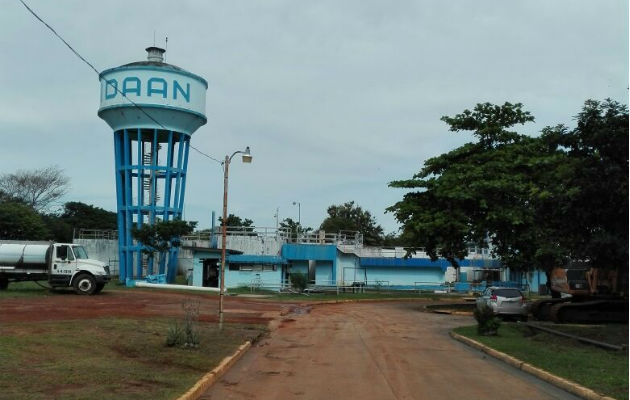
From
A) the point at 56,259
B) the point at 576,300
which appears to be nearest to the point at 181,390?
the point at 576,300

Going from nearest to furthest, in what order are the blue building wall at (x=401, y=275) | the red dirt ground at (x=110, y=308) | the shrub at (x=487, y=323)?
the shrub at (x=487, y=323) → the red dirt ground at (x=110, y=308) → the blue building wall at (x=401, y=275)

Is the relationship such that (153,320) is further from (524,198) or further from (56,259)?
(524,198)

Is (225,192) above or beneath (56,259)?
above

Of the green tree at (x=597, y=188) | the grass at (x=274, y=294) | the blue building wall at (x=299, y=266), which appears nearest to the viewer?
the green tree at (x=597, y=188)

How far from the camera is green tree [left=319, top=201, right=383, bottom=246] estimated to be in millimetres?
94588

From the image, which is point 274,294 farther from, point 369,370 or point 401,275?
point 369,370

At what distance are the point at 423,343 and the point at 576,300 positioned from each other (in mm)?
10225

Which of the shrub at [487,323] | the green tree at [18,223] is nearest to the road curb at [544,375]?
the shrub at [487,323]

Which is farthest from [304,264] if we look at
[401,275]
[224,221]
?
[224,221]

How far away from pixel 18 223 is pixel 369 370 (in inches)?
2425

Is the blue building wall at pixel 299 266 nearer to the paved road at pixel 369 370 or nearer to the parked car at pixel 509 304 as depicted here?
the parked car at pixel 509 304

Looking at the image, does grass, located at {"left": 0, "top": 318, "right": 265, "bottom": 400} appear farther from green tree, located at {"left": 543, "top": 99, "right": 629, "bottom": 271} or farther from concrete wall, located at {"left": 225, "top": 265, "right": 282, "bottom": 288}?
concrete wall, located at {"left": 225, "top": 265, "right": 282, "bottom": 288}

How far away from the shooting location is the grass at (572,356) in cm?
1067

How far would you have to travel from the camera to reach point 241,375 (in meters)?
11.9
